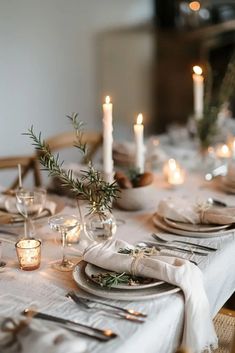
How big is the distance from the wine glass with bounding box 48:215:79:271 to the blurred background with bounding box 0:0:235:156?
2.35 m

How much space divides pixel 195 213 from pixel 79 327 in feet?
2.11

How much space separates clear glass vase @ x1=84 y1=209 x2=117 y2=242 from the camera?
136cm

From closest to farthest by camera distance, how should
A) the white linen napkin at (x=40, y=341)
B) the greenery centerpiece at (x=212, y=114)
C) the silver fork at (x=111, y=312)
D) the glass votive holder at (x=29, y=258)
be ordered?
the white linen napkin at (x=40, y=341) → the silver fork at (x=111, y=312) → the glass votive holder at (x=29, y=258) → the greenery centerpiece at (x=212, y=114)

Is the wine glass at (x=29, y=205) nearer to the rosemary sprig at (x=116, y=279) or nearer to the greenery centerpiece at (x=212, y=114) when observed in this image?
the rosemary sprig at (x=116, y=279)

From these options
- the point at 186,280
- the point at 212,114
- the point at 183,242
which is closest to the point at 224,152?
the point at 212,114

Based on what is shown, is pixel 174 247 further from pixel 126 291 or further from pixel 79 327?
pixel 79 327

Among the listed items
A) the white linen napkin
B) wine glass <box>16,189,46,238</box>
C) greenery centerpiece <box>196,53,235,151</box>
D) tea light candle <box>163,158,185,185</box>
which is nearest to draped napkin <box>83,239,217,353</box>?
the white linen napkin

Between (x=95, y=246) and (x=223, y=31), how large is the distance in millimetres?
3899

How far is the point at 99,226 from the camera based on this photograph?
1379mm

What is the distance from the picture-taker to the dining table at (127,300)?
98cm

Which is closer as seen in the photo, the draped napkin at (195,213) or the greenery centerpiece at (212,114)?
the draped napkin at (195,213)

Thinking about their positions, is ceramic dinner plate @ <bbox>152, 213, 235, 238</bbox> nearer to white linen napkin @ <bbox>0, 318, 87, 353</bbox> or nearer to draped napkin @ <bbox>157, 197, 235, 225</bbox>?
draped napkin @ <bbox>157, 197, 235, 225</bbox>

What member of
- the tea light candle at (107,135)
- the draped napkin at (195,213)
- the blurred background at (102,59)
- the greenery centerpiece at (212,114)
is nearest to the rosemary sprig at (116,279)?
the draped napkin at (195,213)

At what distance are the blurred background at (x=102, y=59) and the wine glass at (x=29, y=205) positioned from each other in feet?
7.06
